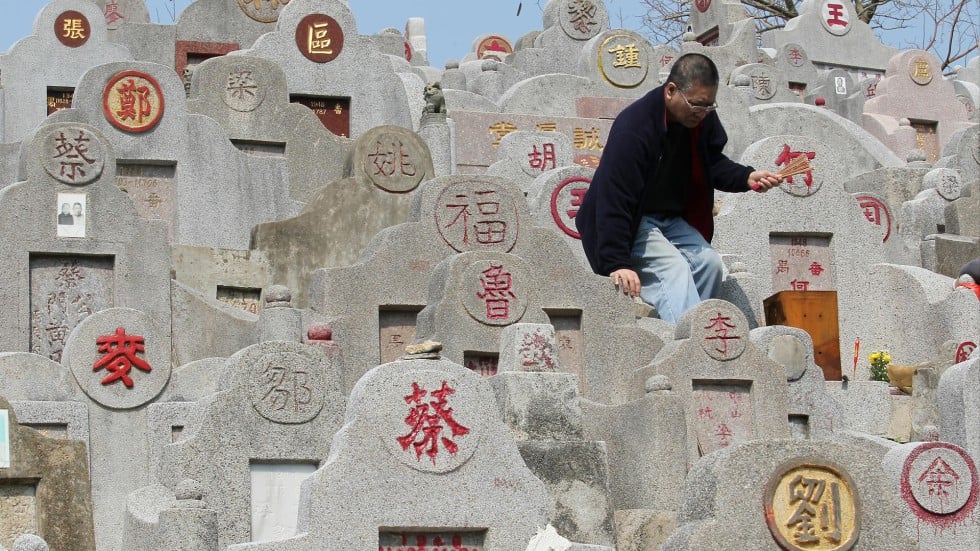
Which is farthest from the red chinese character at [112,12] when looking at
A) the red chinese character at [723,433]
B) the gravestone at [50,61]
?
the red chinese character at [723,433]

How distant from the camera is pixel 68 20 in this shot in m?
21.8

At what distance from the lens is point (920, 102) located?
27266 millimetres

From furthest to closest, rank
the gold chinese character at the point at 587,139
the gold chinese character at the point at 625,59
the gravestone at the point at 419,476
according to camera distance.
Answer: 1. the gold chinese character at the point at 625,59
2. the gold chinese character at the point at 587,139
3. the gravestone at the point at 419,476

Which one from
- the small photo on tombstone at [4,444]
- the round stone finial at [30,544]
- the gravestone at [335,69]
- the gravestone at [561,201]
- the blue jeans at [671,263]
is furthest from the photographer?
the gravestone at [335,69]

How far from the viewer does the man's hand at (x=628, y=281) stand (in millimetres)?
9859

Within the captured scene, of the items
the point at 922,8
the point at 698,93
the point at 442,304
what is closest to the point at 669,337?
the point at 442,304

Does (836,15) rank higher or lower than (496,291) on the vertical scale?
higher

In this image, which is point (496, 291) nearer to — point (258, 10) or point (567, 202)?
point (567, 202)

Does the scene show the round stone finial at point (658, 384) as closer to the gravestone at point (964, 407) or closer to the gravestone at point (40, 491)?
the gravestone at point (964, 407)

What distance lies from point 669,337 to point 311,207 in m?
4.27

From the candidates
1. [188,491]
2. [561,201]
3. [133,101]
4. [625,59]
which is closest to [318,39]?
[133,101]

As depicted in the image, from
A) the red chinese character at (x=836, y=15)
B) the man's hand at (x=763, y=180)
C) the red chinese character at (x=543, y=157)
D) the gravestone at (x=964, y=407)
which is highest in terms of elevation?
the red chinese character at (x=836, y=15)

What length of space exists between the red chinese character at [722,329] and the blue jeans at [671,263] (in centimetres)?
146

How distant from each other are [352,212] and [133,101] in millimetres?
2757
